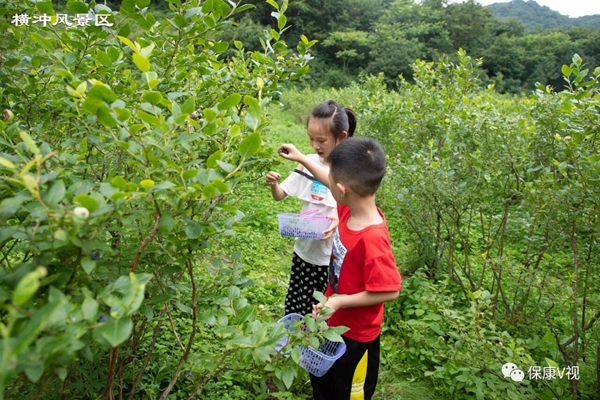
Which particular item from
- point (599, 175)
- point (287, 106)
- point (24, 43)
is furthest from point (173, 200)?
point (287, 106)

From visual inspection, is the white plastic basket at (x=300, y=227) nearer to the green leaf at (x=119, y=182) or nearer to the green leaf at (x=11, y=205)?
the green leaf at (x=119, y=182)

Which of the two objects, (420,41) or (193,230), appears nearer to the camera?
(193,230)

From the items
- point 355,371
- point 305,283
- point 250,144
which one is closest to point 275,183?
point 305,283

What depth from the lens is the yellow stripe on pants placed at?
184cm

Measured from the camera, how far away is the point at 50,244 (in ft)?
2.64

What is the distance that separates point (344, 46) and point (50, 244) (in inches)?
1208

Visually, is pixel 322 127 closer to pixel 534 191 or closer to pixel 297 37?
pixel 534 191

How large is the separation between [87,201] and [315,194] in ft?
5.57

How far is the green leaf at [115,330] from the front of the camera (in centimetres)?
71

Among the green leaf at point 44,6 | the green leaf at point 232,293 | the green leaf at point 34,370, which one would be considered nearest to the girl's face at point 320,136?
the green leaf at point 232,293

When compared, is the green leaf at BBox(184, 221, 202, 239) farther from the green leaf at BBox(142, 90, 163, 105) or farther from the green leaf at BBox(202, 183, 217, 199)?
the green leaf at BBox(142, 90, 163, 105)

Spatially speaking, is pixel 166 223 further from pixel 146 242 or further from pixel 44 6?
pixel 44 6

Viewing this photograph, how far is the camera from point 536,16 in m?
58.7

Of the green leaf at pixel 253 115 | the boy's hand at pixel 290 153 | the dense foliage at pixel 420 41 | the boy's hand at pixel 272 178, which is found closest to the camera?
the green leaf at pixel 253 115
